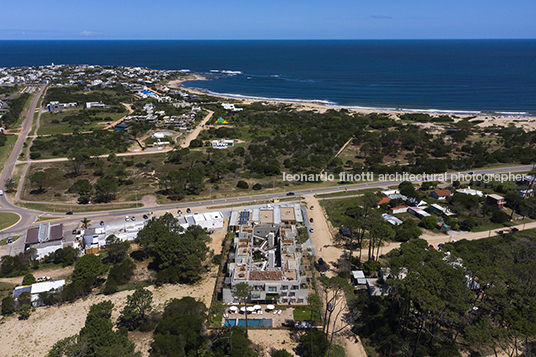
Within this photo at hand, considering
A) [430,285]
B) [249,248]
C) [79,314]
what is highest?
[430,285]

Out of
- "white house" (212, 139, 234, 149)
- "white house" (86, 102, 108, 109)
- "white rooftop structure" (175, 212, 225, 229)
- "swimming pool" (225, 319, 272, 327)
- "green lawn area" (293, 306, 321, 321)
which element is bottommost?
"swimming pool" (225, 319, 272, 327)

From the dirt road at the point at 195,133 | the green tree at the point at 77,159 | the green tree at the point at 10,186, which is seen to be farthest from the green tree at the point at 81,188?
the dirt road at the point at 195,133

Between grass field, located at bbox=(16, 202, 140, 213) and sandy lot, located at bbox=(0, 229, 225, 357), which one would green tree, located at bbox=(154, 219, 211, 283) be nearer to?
sandy lot, located at bbox=(0, 229, 225, 357)

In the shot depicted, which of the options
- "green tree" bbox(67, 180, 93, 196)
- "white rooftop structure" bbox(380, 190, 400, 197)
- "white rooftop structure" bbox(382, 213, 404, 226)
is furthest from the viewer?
"white rooftop structure" bbox(380, 190, 400, 197)

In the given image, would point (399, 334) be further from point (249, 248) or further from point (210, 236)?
point (210, 236)

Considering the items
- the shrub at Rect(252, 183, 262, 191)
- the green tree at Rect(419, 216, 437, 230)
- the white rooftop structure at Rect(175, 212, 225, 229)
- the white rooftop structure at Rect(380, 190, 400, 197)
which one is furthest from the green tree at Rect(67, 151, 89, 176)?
the green tree at Rect(419, 216, 437, 230)

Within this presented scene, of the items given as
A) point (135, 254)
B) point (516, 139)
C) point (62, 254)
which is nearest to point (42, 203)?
point (62, 254)
